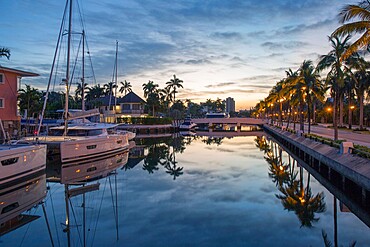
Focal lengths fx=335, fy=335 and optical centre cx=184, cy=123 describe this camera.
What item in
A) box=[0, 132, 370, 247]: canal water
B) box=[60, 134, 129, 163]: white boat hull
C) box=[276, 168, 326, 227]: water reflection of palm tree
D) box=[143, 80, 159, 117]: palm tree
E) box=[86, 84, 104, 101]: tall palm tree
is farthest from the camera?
box=[86, 84, 104, 101]: tall palm tree

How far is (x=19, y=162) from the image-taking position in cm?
1839

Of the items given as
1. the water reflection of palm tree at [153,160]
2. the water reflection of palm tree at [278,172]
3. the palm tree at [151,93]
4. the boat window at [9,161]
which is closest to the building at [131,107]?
the palm tree at [151,93]

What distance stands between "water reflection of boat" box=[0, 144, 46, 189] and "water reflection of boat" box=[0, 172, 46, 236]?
1.36 feet

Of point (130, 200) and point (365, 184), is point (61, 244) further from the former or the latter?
point (365, 184)

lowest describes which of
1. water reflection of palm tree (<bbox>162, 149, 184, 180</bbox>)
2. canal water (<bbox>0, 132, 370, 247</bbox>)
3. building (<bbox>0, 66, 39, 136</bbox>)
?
water reflection of palm tree (<bbox>162, 149, 184, 180</bbox>)

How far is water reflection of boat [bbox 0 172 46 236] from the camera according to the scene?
12909 mm

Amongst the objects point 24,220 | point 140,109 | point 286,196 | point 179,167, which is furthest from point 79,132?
point 140,109

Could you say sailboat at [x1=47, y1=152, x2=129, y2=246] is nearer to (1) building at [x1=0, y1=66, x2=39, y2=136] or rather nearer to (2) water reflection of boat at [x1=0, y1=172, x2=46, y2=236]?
(2) water reflection of boat at [x1=0, y1=172, x2=46, y2=236]

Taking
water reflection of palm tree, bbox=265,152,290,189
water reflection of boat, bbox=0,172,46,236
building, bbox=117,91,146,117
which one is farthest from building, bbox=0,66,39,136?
building, bbox=117,91,146,117

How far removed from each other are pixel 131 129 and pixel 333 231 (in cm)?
5768

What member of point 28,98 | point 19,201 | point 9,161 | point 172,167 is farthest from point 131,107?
point 19,201

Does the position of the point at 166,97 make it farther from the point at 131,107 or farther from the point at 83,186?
the point at 83,186

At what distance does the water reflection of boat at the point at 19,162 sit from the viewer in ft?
56.3

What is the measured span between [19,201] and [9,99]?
2101 centimetres
